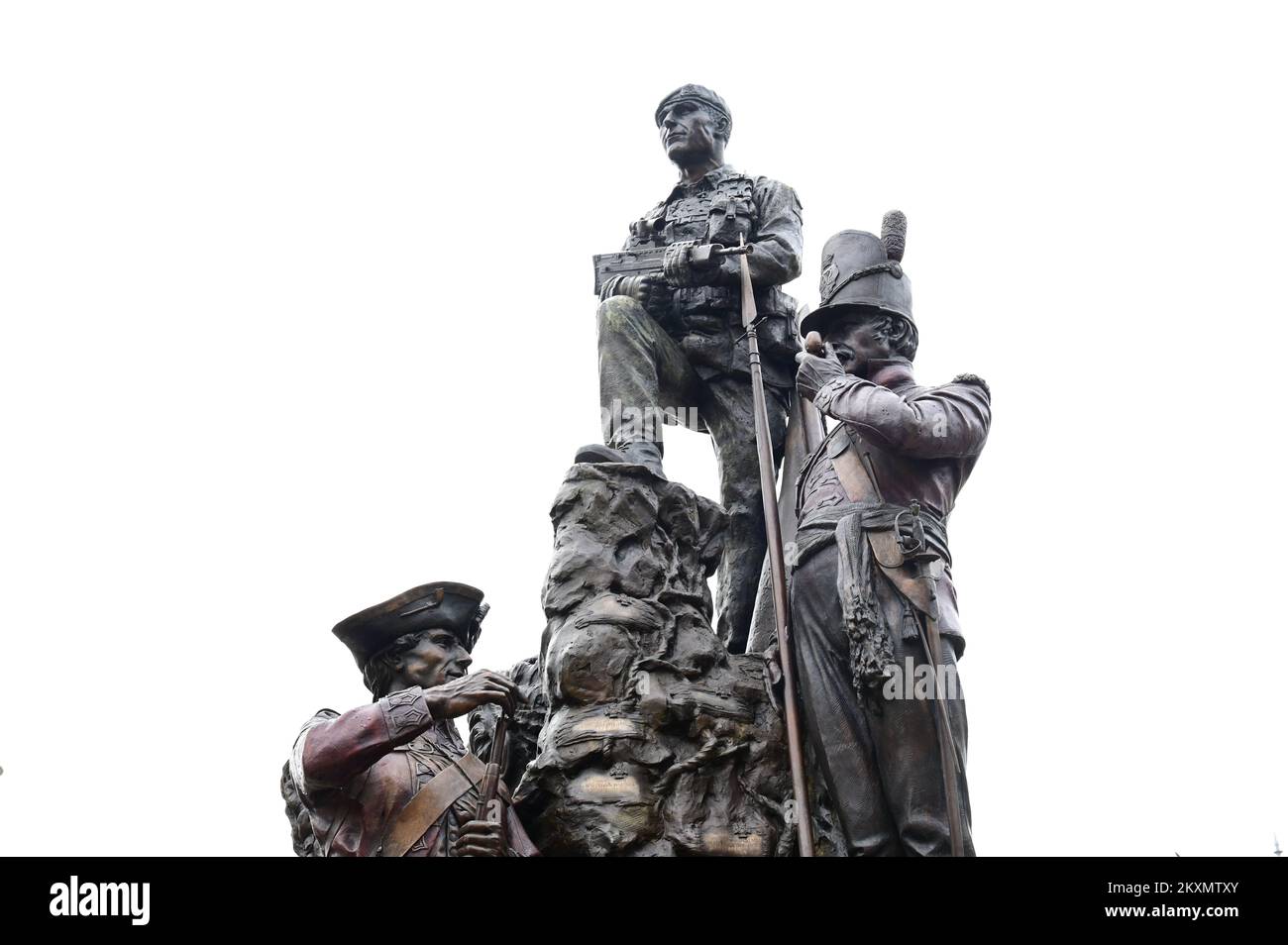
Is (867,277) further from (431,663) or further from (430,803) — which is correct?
(430,803)

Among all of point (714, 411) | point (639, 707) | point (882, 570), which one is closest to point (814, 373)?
point (882, 570)

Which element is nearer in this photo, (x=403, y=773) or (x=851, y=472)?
(x=403, y=773)

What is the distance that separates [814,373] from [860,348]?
0.43m

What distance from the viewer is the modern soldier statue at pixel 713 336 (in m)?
9.45

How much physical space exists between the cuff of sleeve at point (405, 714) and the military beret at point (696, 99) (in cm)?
450

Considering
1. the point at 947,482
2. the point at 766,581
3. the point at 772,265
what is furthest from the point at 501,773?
the point at 772,265

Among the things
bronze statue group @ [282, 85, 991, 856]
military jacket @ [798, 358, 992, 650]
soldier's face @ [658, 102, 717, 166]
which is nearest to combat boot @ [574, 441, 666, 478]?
bronze statue group @ [282, 85, 991, 856]

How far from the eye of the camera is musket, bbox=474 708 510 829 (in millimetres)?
7410

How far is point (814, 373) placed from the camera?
8.32 meters

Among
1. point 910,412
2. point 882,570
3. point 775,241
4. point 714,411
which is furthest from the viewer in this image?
point 714,411

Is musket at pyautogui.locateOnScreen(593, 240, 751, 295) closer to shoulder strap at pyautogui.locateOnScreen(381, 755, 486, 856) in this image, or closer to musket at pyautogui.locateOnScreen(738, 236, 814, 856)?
musket at pyautogui.locateOnScreen(738, 236, 814, 856)

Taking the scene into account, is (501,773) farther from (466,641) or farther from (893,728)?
(893,728)

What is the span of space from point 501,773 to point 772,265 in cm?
342

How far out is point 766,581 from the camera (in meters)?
8.98
